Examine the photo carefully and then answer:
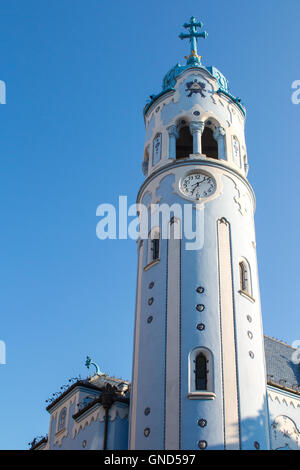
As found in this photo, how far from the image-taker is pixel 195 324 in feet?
86.5

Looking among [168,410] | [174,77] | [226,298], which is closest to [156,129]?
[174,77]

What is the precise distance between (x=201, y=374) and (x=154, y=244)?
7304mm

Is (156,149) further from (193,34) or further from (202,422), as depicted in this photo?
(202,422)

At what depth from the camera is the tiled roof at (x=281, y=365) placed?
32.3 m

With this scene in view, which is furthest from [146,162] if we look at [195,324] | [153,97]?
[195,324]

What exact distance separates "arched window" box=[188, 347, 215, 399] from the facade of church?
5 centimetres

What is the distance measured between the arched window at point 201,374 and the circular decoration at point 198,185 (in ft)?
25.4

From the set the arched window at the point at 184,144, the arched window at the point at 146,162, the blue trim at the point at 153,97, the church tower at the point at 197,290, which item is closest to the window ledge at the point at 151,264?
the church tower at the point at 197,290

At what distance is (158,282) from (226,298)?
3089 millimetres

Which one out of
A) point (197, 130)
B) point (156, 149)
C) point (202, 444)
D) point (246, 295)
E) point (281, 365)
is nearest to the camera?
point (202, 444)

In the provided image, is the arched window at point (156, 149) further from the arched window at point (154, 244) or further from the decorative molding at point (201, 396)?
the decorative molding at point (201, 396)

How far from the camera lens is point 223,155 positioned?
32.9 metres

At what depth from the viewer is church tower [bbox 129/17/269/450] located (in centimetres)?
2466
